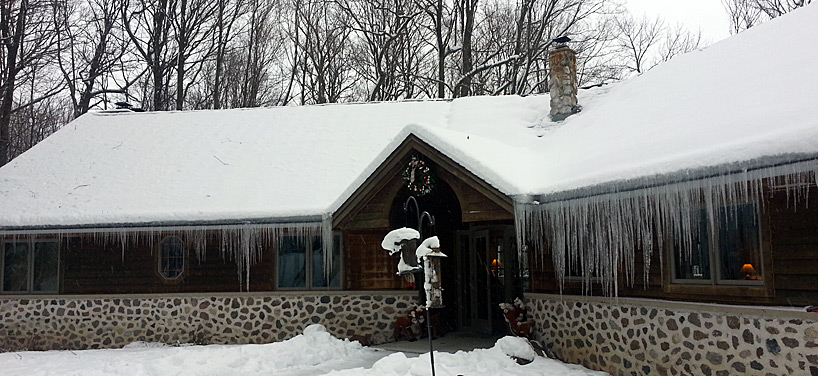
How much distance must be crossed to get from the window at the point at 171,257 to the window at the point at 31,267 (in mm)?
1950

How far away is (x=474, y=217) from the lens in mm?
9000

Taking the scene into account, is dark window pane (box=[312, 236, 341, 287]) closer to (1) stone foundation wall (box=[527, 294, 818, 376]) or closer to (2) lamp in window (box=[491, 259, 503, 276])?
(2) lamp in window (box=[491, 259, 503, 276])

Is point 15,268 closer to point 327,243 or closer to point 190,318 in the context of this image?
point 190,318

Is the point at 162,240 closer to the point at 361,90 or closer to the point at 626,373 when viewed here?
the point at 626,373

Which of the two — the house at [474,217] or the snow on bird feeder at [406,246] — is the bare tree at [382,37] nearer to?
the house at [474,217]

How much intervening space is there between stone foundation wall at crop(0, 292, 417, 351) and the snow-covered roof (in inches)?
63.9

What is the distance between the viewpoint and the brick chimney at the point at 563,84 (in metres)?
11.6

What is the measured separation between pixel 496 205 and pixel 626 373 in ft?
8.44

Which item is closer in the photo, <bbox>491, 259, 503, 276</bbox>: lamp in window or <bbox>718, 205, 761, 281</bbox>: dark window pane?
<bbox>718, 205, 761, 281</bbox>: dark window pane

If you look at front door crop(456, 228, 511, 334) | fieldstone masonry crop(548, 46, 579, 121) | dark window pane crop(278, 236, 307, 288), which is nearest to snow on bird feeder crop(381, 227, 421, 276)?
front door crop(456, 228, 511, 334)

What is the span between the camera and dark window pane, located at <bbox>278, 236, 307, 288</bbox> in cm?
1162

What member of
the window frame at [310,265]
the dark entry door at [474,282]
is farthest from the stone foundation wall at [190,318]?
the dark entry door at [474,282]

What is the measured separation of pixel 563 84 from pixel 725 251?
218 inches

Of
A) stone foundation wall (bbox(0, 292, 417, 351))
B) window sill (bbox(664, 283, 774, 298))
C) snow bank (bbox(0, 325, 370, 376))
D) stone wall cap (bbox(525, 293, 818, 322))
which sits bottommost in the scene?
snow bank (bbox(0, 325, 370, 376))
